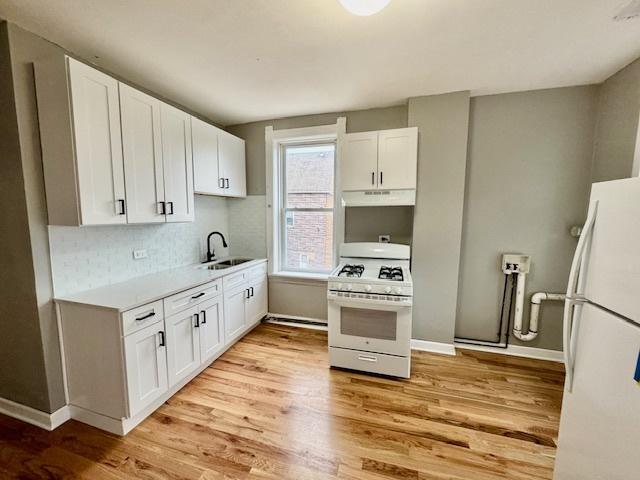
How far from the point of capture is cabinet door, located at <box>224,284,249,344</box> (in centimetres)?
276

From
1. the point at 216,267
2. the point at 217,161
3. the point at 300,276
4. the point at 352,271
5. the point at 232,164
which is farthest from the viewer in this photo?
the point at 300,276

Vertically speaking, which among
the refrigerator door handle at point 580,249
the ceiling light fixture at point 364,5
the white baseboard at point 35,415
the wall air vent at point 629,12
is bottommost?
the white baseboard at point 35,415

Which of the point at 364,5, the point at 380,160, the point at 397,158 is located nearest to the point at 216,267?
the point at 380,160

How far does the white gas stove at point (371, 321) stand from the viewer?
2.30 m

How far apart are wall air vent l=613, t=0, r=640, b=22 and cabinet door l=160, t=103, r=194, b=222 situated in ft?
10.5

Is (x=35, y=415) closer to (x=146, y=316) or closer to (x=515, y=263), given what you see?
(x=146, y=316)

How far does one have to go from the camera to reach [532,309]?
266cm

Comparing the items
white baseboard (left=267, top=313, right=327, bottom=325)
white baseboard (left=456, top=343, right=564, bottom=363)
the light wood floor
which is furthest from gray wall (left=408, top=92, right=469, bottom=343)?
white baseboard (left=267, top=313, right=327, bottom=325)

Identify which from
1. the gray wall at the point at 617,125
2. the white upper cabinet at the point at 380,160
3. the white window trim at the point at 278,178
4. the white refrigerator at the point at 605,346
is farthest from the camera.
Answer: the white window trim at the point at 278,178

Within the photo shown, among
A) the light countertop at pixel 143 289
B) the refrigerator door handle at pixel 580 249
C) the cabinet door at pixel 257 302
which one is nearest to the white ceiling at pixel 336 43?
the refrigerator door handle at pixel 580 249

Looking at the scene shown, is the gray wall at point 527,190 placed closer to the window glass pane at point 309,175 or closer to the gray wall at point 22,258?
the window glass pane at point 309,175

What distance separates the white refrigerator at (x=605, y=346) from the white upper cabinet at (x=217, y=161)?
3.00 m

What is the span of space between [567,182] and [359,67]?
229 centimetres

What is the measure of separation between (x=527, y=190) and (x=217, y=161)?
3.32 m
